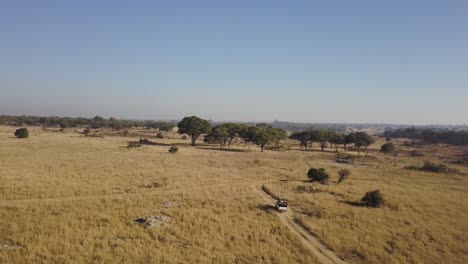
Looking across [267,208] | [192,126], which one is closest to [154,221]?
[267,208]

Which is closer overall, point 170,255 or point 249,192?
point 170,255

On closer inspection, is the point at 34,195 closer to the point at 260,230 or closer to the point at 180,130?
the point at 260,230

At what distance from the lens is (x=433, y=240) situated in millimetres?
25188

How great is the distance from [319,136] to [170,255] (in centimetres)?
9951

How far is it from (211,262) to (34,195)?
2031cm

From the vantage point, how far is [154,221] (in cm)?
2420

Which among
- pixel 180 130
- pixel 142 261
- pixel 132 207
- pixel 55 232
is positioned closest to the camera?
pixel 142 261

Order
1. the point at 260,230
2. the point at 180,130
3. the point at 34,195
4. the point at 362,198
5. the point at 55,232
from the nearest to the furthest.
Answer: the point at 55,232 < the point at 260,230 < the point at 34,195 < the point at 362,198 < the point at 180,130

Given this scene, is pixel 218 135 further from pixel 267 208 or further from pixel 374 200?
pixel 267 208

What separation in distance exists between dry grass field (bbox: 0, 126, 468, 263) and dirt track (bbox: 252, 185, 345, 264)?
44 centimetres

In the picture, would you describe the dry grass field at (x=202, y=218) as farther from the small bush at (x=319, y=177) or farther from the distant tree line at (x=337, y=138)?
the distant tree line at (x=337, y=138)

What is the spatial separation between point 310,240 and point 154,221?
34.3 ft

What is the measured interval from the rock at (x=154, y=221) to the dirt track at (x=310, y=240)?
875cm

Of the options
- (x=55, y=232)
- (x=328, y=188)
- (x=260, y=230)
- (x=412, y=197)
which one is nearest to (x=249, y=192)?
(x=328, y=188)
